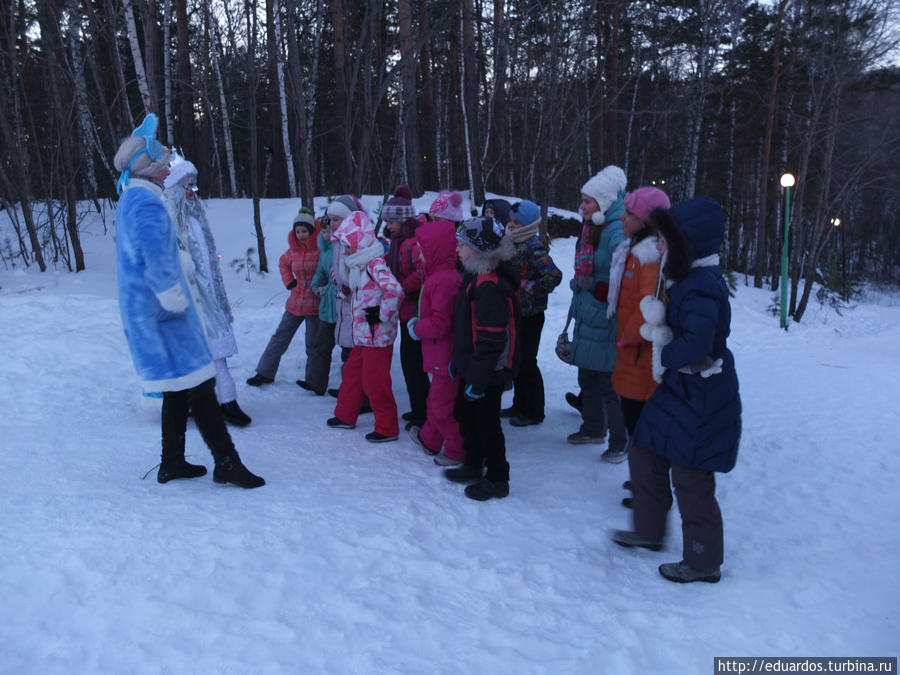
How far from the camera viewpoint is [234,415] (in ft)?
17.6

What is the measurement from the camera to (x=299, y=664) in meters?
2.32

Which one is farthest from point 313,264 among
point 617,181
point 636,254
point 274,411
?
point 636,254

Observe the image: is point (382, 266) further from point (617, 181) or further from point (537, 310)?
point (617, 181)

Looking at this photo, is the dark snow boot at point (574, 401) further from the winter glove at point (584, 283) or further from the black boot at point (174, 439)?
the black boot at point (174, 439)

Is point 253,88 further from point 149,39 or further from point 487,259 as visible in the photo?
point 487,259

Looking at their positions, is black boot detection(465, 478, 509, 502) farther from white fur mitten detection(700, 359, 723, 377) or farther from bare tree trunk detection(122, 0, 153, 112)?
bare tree trunk detection(122, 0, 153, 112)

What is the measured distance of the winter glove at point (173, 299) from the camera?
3400mm

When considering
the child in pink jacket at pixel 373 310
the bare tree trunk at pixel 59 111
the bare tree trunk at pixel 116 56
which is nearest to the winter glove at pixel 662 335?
the child in pink jacket at pixel 373 310

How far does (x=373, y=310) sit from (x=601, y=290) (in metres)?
1.74

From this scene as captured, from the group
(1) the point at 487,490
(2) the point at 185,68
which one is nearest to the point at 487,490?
(1) the point at 487,490

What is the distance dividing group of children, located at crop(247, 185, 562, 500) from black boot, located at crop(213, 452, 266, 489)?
1.30m

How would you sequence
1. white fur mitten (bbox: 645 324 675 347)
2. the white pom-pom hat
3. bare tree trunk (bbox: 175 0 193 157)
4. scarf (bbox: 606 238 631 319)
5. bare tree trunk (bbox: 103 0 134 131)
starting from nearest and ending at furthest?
white fur mitten (bbox: 645 324 675 347) → scarf (bbox: 606 238 631 319) → the white pom-pom hat → bare tree trunk (bbox: 103 0 134 131) → bare tree trunk (bbox: 175 0 193 157)

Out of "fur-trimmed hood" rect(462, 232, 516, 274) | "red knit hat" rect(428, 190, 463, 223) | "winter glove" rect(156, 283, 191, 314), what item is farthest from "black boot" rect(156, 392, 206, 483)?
"red knit hat" rect(428, 190, 463, 223)

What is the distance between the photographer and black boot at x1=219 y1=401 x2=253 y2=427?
535 centimetres
